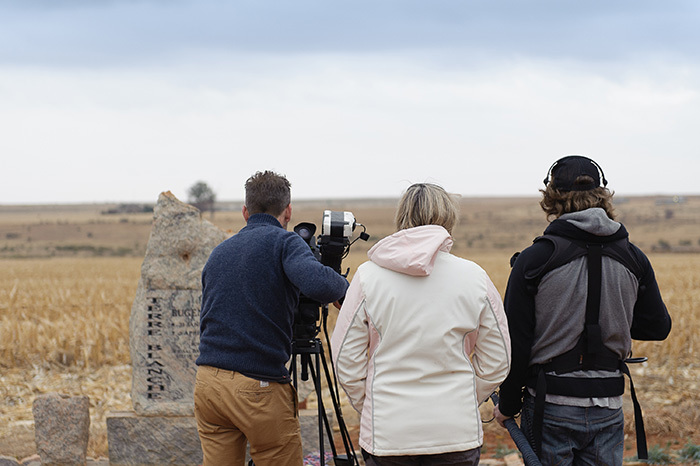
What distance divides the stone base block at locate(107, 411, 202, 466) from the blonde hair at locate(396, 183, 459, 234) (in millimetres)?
3879

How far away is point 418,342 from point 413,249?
0.37 meters

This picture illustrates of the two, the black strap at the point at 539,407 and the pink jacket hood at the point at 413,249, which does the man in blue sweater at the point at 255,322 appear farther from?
the black strap at the point at 539,407

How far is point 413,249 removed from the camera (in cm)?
291

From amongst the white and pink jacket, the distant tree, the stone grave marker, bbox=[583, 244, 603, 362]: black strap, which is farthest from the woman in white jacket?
the distant tree

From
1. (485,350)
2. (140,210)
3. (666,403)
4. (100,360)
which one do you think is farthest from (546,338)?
(140,210)

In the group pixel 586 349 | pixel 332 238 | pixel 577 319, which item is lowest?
pixel 586 349

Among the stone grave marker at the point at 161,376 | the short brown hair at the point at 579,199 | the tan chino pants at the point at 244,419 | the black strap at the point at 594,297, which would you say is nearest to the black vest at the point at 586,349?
the black strap at the point at 594,297

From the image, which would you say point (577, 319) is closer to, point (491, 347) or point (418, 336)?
point (491, 347)

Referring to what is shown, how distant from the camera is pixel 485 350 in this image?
3.07 m

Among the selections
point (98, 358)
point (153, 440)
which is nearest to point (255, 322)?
point (153, 440)

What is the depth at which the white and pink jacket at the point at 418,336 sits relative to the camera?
2.91 metres

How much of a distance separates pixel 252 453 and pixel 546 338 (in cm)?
159

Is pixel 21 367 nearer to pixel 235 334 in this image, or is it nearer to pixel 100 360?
pixel 100 360

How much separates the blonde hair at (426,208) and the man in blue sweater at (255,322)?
0.50 m
